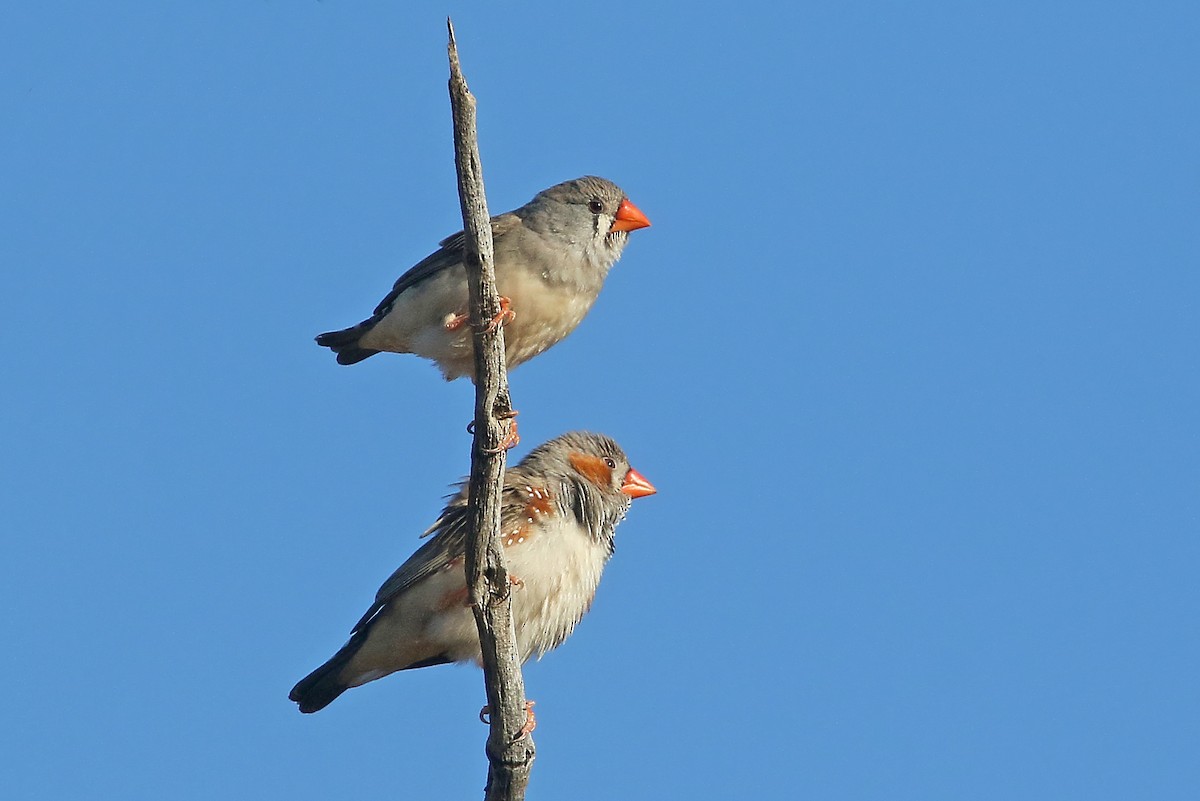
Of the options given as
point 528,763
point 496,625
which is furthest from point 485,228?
point 528,763

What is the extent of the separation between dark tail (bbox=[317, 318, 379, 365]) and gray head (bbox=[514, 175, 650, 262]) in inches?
41.9

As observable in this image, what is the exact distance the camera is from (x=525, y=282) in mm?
6785

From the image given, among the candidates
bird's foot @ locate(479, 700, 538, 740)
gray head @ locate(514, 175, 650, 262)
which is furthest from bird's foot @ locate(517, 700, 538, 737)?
gray head @ locate(514, 175, 650, 262)

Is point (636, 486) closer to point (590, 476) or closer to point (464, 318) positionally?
point (590, 476)

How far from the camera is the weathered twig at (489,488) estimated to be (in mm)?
4938

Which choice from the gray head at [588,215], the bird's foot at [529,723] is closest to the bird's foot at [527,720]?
the bird's foot at [529,723]

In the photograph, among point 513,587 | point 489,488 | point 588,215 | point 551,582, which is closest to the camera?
point 489,488

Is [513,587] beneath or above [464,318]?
beneath

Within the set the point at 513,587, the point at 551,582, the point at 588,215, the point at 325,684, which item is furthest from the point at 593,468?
the point at 325,684

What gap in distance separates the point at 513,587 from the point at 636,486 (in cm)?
143

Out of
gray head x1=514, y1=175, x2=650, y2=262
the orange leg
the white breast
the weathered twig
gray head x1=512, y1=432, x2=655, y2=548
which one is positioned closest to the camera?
the weathered twig

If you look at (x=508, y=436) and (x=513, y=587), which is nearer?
(x=508, y=436)

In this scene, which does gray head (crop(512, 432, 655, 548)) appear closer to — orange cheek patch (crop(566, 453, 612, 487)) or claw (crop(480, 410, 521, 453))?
orange cheek patch (crop(566, 453, 612, 487))

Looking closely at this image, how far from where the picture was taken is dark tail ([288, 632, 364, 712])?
21.4ft
